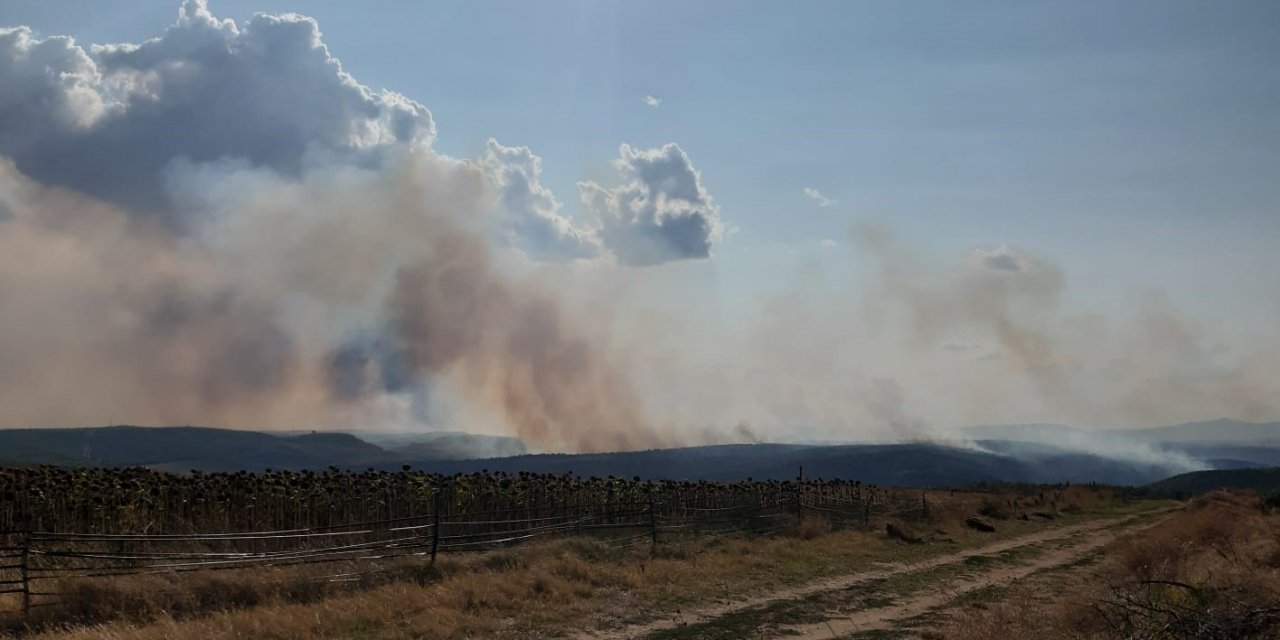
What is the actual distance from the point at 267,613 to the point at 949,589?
52.5 ft

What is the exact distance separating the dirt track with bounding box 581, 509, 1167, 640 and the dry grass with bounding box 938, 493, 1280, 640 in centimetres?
137

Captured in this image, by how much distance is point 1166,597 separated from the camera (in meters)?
14.6

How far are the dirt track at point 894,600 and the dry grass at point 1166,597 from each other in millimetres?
1370

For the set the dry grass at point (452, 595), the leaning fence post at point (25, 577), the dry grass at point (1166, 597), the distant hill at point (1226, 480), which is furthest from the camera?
the distant hill at point (1226, 480)

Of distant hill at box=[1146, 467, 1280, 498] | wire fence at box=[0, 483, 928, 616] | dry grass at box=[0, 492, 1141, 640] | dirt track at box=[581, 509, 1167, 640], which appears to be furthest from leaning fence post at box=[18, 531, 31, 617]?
distant hill at box=[1146, 467, 1280, 498]

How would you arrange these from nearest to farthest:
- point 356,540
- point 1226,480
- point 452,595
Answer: point 452,595
point 356,540
point 1226,480

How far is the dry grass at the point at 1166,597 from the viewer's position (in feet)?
37.4

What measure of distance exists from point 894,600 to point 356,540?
15.5 m

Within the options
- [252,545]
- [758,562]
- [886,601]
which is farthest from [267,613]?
[758,562]

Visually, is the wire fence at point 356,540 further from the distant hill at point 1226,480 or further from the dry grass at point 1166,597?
the distant hill at point 1226,480

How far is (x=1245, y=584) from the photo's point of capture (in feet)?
46.0

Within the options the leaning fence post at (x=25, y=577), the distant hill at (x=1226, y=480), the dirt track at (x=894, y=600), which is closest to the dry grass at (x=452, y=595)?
the leaning fence post at (x=25, y=577)

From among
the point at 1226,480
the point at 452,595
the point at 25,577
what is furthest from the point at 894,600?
the point at 1226,480

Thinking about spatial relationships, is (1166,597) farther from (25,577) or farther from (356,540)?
(356,540)
